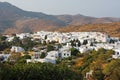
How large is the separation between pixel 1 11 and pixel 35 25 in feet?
119

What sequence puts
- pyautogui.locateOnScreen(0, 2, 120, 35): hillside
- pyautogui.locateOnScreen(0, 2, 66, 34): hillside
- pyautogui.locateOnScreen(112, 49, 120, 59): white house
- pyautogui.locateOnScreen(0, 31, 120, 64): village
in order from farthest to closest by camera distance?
pyautogui.locateOnScreen(0, 2, 120, 35): hillside < pyautogui.locateOnScreen(0, 2, 66, 34): hillside < pyautogui.locateOnScreen(0, 31, 120, 64): village < pyautogui.locateOnScreen(112, 49, 120, 59): white house

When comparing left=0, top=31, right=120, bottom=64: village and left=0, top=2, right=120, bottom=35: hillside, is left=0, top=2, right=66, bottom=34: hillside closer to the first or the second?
left=0, top=2, right=120, bottom=35: hillside

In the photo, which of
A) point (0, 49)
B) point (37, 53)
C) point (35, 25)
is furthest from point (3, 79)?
point (35, 25)

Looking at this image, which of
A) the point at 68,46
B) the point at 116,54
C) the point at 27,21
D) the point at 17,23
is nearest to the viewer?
the point at 116,54

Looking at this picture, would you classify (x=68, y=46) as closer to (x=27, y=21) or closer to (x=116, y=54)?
(x=116, y=54)

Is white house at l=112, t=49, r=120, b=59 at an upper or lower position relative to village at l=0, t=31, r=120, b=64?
upper

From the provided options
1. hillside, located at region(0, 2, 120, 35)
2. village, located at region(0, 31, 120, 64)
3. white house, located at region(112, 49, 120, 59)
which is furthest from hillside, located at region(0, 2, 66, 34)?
white house, located at region(112, 49, 120, 59)

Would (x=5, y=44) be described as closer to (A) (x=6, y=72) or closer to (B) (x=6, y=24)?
(A) (x=6, y=72)

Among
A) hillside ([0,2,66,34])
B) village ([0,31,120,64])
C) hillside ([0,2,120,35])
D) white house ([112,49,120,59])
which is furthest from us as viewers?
hillside ([0,2,120,35])

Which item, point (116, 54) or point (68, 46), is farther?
point (68, 46)

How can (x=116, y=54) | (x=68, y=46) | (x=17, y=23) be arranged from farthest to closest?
(x=17, y=23) < (x=68, y=46) < (x=116, y=54)

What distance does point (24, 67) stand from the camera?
21.0 metres

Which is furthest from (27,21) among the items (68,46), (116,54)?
(116,54)

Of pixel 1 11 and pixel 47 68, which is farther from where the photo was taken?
pixel 1 11
